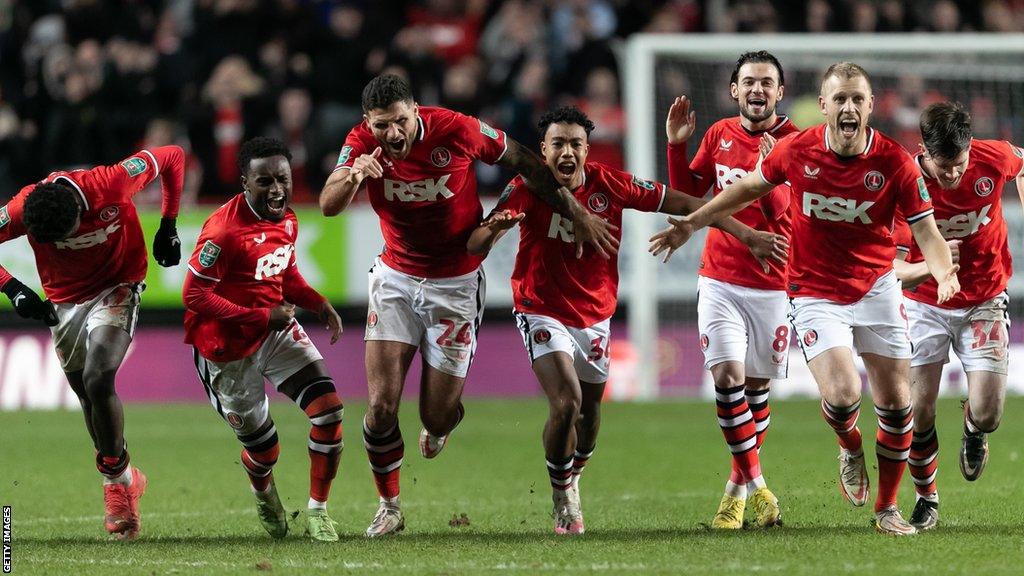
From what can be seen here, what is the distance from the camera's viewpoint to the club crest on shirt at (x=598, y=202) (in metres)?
7.97

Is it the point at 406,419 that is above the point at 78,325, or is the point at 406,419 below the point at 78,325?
below

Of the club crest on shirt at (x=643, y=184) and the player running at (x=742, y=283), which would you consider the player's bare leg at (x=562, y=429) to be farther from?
the club crest on shirt at (x=643, y=184)

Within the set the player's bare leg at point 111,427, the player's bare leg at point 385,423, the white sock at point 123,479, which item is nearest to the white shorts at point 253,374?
the player's bare leg at point 385,423

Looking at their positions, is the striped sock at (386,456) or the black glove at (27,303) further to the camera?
the striped sock at (386,456)

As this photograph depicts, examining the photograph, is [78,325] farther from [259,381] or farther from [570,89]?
[570,89]

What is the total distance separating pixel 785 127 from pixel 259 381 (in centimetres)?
330

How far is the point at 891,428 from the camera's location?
740 cm

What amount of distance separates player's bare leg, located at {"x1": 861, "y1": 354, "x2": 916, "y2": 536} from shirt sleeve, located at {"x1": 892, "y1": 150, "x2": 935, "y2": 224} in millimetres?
766

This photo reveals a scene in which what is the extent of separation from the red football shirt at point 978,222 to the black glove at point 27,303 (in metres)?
4.57

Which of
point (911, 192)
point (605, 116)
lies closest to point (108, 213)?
point (911, 192)

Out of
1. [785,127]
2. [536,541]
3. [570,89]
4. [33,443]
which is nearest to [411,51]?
[570,89]

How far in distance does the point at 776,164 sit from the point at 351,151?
2.18 metres

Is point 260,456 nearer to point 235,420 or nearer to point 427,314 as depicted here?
point 235,420

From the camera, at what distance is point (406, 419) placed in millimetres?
13914
